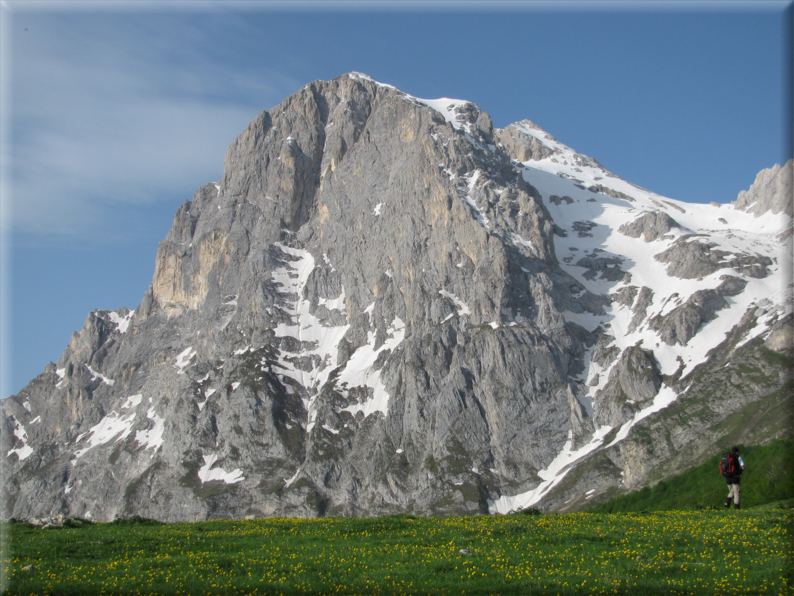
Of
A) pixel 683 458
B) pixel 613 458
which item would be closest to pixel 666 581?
pixel 683 458

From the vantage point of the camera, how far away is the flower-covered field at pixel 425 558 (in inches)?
828

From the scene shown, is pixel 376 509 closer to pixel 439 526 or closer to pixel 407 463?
pixel 407 463

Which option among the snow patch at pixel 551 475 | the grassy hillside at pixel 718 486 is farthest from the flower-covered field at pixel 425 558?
the snow patch at pixel 551 475

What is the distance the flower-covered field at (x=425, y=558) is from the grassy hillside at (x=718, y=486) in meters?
64.4

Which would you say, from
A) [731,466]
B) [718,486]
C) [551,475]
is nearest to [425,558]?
[731,466]

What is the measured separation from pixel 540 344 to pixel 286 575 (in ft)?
576

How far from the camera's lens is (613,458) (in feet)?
520

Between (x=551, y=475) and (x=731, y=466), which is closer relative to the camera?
(x=731, y=466)

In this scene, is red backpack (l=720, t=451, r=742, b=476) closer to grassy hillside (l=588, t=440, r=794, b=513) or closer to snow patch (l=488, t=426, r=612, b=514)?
grassy hillside (l=588, t=440, r=794, b=513)

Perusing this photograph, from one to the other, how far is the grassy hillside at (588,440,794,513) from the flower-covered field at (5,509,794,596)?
211 feet

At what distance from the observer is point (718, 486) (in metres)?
119

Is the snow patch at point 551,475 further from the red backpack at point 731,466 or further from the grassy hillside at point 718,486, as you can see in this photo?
the red backpack at point 731,466

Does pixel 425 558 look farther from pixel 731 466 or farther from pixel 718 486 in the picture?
pixel 718 486

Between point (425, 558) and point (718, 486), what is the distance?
374ft
